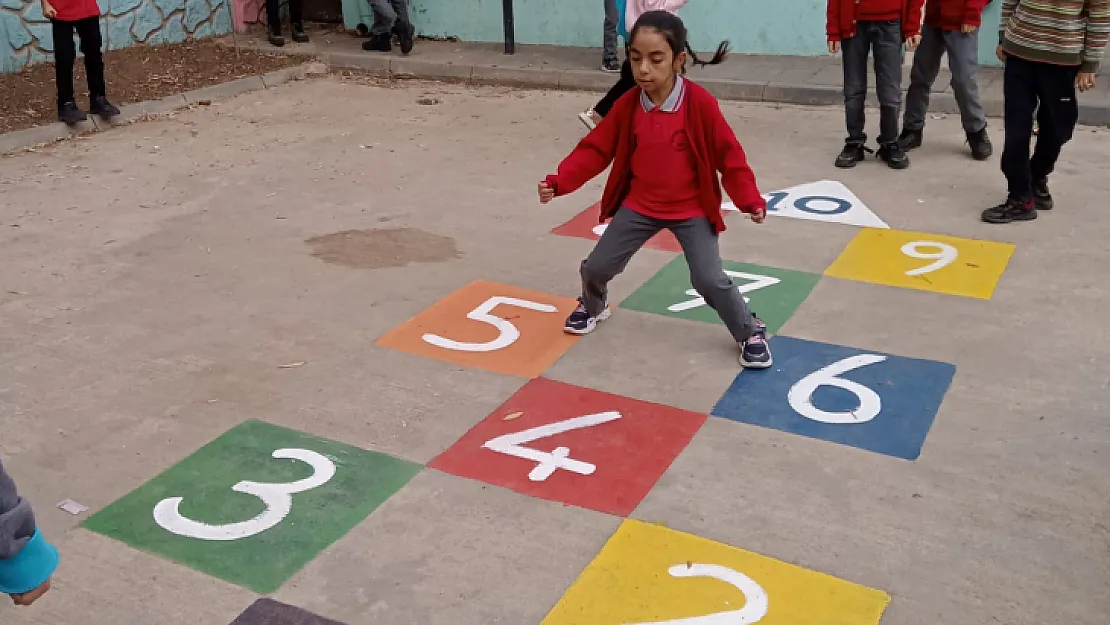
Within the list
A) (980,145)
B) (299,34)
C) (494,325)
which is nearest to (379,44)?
(299,34)

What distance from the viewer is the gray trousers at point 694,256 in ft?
14.4

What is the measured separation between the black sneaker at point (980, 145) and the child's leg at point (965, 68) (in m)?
0.09

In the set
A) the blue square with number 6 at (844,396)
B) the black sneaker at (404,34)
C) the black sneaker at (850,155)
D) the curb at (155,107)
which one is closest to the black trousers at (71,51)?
the curb at (155,107)

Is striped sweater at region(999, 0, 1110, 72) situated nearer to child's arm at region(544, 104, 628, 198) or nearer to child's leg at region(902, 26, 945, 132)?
child's leg at region(902, 26, 945, 132)

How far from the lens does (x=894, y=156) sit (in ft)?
24.1

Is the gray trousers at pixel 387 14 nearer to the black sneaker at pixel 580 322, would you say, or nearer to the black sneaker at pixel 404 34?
the black sneaker at pixel 404 34

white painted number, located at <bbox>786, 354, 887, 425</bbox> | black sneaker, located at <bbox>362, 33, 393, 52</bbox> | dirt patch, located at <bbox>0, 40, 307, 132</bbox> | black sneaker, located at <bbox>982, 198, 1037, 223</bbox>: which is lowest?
white painted number, located at <bbox>786, 354, 887, 425</bbox>

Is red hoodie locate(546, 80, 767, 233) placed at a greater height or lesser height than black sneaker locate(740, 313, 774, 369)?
greater

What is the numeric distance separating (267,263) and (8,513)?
13.1ft

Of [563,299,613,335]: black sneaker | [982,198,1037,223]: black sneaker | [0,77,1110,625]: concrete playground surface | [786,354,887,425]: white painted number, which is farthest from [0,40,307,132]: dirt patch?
[982,198,1037,223]: black sneaker

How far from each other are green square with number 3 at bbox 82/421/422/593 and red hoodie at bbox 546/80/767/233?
1496 millimetres

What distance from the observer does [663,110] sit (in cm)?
427

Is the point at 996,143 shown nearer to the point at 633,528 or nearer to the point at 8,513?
the point at 633,528

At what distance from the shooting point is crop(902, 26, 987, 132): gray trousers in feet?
23.5
